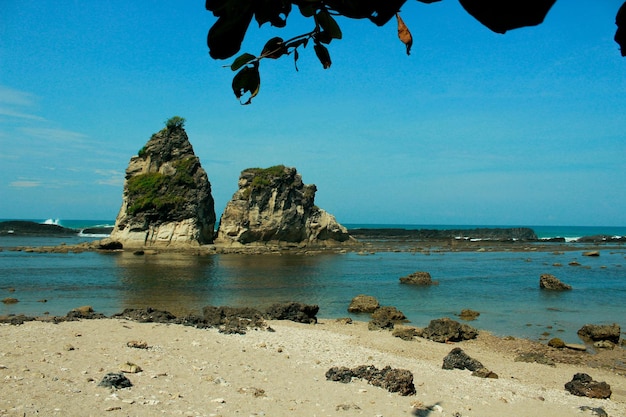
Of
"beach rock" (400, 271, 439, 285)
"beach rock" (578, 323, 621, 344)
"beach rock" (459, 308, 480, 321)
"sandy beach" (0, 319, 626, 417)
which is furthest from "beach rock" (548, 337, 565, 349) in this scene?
"beach rock" (400, 271, 439, 285)

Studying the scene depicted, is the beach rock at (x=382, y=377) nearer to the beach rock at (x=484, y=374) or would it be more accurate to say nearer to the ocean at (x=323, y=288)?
the beach rock at (x=484, y=374)

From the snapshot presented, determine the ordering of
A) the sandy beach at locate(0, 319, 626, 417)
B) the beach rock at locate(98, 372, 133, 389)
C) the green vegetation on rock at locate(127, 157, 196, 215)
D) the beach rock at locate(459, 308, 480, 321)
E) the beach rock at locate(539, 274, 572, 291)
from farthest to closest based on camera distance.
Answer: the green vegetation on rock at locate(127, 157, 196, 215)
the beach rock at locate(539, 274, 572, 291)
the beach rock at locate(459, 308, 480, 321)
the beach rock at locate(98, 372, 133, 389)
the sandy beach at locate(0, 319, 626, 417)

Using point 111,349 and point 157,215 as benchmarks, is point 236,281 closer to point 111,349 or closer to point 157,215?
point 111,349

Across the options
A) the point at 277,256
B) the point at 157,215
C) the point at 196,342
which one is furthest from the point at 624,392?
the point at 157,215

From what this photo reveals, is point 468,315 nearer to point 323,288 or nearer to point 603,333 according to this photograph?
point 603,333

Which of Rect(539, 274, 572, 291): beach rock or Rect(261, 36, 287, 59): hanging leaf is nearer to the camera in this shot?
Rect(261, 36, 287, 59): hanging leaf

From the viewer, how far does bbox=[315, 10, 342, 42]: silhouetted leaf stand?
4.56ft

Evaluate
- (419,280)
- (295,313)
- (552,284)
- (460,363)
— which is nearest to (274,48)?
(460,363)

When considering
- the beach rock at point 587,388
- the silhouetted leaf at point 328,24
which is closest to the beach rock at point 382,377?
the beach rock at point 587,388

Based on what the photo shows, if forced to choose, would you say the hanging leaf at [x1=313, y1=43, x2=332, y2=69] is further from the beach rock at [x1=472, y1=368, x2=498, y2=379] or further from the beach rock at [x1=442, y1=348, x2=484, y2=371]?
the beach rock at [x1=442, y1=348, x2=484, y2=371]

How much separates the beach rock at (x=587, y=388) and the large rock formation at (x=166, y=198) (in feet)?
133

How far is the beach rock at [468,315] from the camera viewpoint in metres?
17.9

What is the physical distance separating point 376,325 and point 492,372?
5.21 metres

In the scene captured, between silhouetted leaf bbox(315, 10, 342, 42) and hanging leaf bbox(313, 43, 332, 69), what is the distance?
0.10 metres
